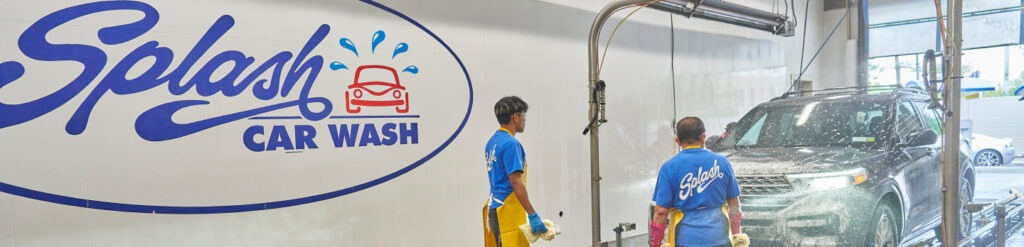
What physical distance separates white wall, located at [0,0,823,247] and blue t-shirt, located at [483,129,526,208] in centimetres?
125

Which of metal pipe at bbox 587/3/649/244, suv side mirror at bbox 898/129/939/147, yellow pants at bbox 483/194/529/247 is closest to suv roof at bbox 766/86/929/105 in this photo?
suv side mirror at bbox 898/129/939/147

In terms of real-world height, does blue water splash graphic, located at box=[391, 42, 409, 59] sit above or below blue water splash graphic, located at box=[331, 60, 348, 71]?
above

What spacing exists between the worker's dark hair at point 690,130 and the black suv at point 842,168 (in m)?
1.54

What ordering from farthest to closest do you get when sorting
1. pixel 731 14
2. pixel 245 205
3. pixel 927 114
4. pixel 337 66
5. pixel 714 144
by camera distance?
pixel 731 14, pixel 714 144, pixel 927 114, pixel 337 66, pixel 245 205

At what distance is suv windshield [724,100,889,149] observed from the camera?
5180 mm

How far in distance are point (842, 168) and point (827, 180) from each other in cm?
17

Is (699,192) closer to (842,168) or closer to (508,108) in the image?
(508,108)

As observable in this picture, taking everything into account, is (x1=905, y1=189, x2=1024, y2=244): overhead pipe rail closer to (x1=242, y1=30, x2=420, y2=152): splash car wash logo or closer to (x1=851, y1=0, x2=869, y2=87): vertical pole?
(x1=851, y1=0, x2=869, y2=87): vertical pole

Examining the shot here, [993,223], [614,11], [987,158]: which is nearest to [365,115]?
[614,11]

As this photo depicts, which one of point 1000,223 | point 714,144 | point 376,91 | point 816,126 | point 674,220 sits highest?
point 376,91

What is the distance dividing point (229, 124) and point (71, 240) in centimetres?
105

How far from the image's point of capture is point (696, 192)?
10.9 ft

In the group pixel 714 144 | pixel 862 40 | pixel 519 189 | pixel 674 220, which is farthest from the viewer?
pixel 862 40

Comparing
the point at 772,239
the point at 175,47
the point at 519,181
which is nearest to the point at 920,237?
the point at 772,239
